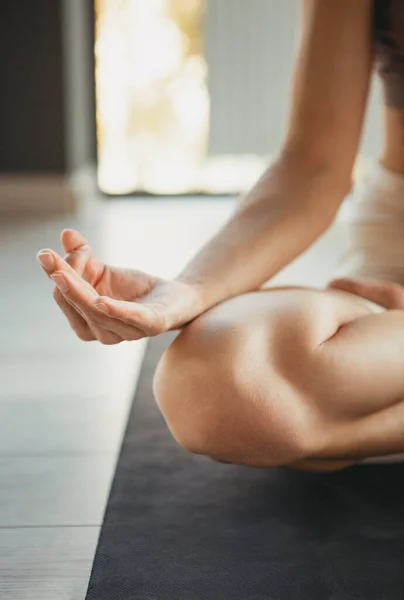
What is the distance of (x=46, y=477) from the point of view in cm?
111

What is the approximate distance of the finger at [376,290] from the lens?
1107mm

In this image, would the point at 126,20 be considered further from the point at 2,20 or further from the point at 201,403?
the point at 201,403

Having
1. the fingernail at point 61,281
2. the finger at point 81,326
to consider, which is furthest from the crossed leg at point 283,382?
the fingernail at point 61,281

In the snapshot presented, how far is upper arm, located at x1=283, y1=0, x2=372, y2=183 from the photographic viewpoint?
1131 millimetres

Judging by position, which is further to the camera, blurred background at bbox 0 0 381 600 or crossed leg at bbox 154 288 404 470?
blurred background at bbox 0 0 381 600

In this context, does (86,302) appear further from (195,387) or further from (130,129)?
(130,129)

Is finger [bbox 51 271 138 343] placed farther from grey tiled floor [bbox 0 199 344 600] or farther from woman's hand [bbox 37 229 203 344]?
grey tiled floor [bbox 0 199 344 600]

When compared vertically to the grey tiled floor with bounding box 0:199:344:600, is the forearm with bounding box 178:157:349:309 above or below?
above

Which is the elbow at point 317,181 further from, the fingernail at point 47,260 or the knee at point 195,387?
the fingernail at point 47,260

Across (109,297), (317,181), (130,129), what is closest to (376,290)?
(317,181)

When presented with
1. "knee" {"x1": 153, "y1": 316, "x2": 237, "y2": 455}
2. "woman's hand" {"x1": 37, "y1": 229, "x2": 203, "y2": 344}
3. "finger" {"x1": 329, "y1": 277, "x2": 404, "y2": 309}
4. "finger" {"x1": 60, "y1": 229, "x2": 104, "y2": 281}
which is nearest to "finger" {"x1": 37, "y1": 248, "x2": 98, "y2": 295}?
"woman's hand" {"x1": 37, "y1": 229, "x2": 203, "y2": 344}

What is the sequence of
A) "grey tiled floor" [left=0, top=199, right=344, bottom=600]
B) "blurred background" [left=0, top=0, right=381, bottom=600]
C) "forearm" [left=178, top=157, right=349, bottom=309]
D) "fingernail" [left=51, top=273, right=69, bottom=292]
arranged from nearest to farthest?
1. "fingernail" [left=51, top=273, right=69, bottom=292]
2. "grey tiled floor" [left=0, top=199, right=344, bottom=600]
3. "forearm" [left=178, top=157, right=349, bottom=309]
4. "blurred background" [left=0, top=0, right=381, bottom=600]

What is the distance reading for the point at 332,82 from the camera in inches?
44.7

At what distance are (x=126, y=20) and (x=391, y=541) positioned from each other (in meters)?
3.43
